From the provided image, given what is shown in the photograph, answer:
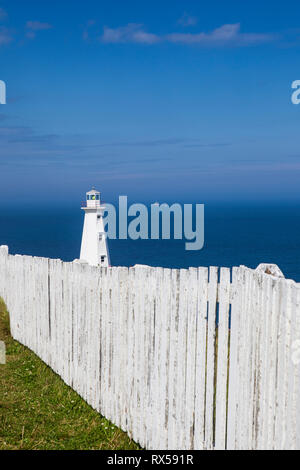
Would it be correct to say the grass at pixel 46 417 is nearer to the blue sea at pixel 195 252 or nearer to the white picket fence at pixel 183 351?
the white picket fence at pixel 183 351

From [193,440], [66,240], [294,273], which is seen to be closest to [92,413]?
[193,440]

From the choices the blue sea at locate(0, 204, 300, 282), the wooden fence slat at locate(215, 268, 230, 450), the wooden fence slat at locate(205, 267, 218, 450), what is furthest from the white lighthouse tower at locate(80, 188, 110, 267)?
the blue sea at locate(0, 204, 300, 282)

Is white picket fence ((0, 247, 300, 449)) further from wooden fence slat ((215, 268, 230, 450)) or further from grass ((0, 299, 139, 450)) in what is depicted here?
grass ((0, 299, 139, 450))

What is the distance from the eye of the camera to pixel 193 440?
15.3 feet

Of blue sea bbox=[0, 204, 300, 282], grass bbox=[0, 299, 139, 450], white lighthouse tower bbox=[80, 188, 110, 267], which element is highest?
blue sea bbox=[0, 204, 300, 282]

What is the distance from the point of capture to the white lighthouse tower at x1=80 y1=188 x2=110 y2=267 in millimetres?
30875

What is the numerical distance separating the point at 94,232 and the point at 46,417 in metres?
25.3

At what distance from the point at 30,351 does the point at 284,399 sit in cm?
604

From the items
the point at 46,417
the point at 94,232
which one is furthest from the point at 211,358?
the point at 94,232

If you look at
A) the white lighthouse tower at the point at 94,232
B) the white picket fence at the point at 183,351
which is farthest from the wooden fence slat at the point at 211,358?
the white lighthouse tower at the point at 94,232

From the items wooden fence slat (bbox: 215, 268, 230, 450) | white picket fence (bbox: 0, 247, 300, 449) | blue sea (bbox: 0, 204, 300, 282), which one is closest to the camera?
white picket fence (bbox: 0, 247, 300, 449)

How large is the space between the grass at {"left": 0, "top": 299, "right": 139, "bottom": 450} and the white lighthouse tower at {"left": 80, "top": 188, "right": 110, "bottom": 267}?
76.0 ft
